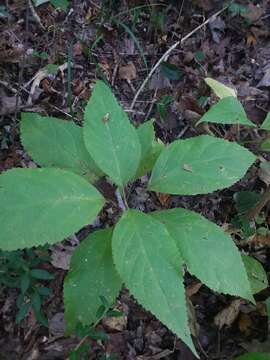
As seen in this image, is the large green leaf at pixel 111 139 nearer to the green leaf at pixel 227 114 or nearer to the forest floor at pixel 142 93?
the forest floor at pixel 142 93

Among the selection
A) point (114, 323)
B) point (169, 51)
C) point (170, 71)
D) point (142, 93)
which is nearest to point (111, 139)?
point (114, 323)

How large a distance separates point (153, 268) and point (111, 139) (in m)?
0.48

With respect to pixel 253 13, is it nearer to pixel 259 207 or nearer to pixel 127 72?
pixel 127 72

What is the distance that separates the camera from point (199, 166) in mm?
1481

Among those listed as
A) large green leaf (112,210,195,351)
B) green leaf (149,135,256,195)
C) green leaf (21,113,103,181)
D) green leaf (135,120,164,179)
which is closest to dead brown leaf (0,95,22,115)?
green leaf (21,113,103,181)

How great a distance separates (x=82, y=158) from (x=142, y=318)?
996 millimetres

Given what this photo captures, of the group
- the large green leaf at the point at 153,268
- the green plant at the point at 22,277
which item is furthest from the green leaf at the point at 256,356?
the green plant at the point at 22,277

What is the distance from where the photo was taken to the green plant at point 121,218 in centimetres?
124

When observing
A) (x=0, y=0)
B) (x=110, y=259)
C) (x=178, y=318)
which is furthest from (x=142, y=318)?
(x=0, y=0)

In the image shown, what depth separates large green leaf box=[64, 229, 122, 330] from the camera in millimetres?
1428

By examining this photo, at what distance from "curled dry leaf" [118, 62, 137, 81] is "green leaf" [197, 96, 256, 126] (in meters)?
1.00

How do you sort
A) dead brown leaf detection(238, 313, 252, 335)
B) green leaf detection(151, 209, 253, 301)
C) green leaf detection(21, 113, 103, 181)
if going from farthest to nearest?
dead brown leaf detection(238, 313, 252, 335), green leaf detection(21, 113, 103, 181), green leaf detection(151, 209, 253, 301)

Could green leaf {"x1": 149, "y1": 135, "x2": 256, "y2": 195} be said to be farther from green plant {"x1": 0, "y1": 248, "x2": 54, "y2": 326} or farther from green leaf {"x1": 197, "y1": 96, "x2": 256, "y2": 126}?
green plant {"x1": 0, "y1": 248, "x2": 54, "y2": 326}

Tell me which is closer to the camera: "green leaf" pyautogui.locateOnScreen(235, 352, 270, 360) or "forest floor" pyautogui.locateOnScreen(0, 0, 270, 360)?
"green leaf" pyautogui.locateOnScreen(235, 352, 270, 360)
